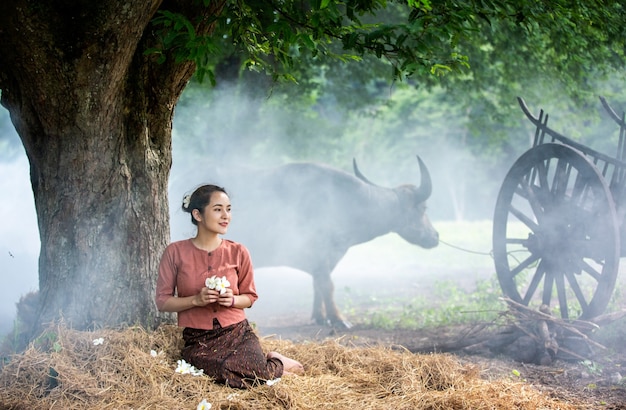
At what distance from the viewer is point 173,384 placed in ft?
14.0

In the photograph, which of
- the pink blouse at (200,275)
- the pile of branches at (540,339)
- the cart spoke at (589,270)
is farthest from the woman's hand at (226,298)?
the cart spoke at (589,270)

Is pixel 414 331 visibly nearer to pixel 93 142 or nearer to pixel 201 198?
pixel 201 198

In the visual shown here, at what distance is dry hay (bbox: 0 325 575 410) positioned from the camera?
404 cm

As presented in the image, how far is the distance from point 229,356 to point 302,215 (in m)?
6.00

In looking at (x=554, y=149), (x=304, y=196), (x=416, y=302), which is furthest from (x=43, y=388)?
(x=416, y=302)

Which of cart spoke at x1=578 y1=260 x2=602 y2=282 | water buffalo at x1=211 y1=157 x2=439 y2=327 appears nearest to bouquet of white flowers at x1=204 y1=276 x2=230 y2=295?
cart spoke at x1=578 y1=260 x2=602 y2=282

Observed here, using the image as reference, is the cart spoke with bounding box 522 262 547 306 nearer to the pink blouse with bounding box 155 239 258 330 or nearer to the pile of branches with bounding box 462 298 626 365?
the pile of branches with bounding box 462 298 626 365

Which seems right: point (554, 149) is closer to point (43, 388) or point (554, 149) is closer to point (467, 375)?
point (467, 375)

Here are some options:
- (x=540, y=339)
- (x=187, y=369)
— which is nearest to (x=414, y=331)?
(x=540, y=339)

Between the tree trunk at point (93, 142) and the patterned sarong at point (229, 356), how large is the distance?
76 cm

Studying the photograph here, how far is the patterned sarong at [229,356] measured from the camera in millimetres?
4371

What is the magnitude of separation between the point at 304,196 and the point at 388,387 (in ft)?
19.5

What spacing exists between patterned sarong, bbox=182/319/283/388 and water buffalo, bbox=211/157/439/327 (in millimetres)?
5413

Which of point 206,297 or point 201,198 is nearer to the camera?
point 206,297
